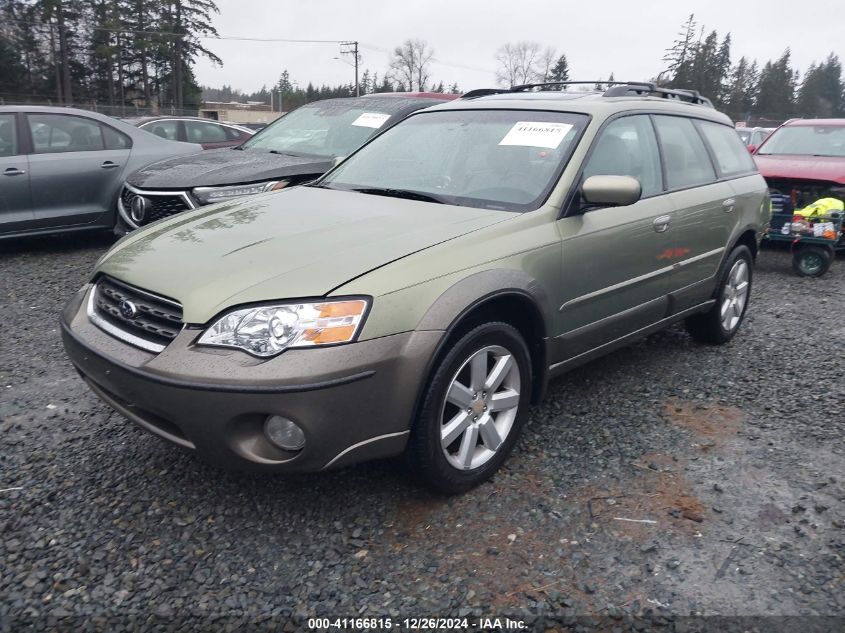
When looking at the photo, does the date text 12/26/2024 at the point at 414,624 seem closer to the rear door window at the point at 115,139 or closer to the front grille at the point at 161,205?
the front grille at the point at 161,205

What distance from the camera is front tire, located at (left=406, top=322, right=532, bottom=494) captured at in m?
2.59

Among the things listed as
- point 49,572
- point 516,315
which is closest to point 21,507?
point 49,572

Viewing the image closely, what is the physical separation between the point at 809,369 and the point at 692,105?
192 centimetres

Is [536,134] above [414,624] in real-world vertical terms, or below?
above

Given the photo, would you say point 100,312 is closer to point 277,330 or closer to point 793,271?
point 277,330

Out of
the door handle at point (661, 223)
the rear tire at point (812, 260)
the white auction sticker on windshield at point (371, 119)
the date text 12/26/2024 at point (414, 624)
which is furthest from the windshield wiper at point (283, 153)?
the rear tire at point (812, 260)

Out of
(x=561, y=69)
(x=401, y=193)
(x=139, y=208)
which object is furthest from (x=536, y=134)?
(x=561, y=69)

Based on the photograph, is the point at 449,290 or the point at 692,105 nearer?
the point at 449,290

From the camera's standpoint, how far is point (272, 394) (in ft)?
7.36

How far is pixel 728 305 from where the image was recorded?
4.85 metres

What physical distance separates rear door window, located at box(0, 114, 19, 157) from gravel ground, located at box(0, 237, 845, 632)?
371 centimetres

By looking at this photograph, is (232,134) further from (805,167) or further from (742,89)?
(742,89)

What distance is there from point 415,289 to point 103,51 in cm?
4528

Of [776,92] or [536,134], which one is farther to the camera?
[776,92]
